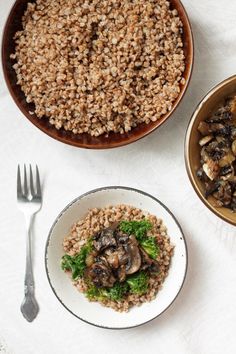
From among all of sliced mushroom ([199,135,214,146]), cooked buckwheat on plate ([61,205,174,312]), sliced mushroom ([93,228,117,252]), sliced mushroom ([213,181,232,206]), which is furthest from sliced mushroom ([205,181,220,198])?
sliced mushroom ([93,228,117,252])

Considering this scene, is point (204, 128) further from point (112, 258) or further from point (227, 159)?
point (112, 258)

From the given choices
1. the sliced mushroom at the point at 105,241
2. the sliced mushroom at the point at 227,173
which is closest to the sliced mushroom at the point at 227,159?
the sliced mushroom at the point at 227,173

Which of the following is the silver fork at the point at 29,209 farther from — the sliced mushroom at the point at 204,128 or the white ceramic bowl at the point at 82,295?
the sliced mushroom at the point at 204,128

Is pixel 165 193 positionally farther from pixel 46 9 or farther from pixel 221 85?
pixel 46 9

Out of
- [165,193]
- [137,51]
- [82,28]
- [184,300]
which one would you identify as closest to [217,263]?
[184,300]

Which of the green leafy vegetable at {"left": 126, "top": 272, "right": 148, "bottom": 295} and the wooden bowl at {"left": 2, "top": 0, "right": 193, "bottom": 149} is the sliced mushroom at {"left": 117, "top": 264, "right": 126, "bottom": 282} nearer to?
the green leafy vegetable at {"left": 126, "top": 272, "right": 148, "bottom": 295}
